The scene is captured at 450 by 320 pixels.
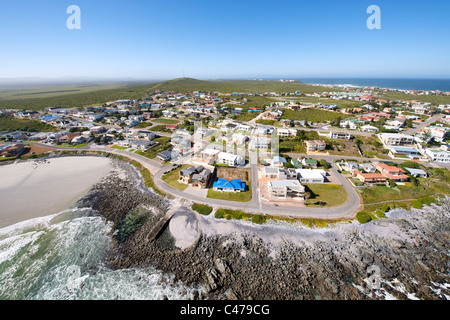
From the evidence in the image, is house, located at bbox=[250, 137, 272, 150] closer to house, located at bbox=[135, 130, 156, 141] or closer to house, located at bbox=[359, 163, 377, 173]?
house, located at bbox=[359, 163, 377, 173]

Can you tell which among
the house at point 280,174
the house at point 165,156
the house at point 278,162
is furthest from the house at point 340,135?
the house at point 165,156

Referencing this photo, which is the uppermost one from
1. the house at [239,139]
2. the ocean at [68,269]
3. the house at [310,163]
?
the house at [239,139]

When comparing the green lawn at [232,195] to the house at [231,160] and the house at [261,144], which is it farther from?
the house at [261,144]

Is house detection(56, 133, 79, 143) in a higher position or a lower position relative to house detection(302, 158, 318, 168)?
higher

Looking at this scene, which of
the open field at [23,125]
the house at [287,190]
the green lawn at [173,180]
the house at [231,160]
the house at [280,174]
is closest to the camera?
the house at [287,190]

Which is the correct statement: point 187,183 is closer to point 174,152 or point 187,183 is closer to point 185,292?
point 174,152

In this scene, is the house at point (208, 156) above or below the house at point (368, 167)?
above

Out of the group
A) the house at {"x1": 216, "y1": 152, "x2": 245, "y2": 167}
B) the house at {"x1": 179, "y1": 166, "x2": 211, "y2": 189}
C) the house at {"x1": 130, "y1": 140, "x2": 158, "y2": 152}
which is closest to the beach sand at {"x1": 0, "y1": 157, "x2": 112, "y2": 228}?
the house at {"x1": 130, "y1": 140, "x2": 158, "y2": 152}
